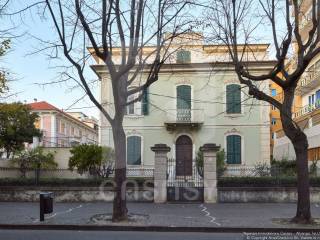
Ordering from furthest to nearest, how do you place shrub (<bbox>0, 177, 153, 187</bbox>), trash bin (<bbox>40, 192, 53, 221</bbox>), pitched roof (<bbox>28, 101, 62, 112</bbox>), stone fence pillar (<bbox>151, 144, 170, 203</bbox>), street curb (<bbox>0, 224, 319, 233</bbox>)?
1. pitched roof (<bbox>28, 101, 62, 112</bbox>)
2. shrub (<bbox>0, 177, 153, 187</bbox>)
3. stone fence pillar (<bbox>151, 144, 170, 203</bbox>)
4. trash bin (<bbox>40, 192, 53, 221</bbox>)
5. street curb (<bbox>0, 224, 319, 233</bbox>)

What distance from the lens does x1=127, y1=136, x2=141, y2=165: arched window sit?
33438 millimetres

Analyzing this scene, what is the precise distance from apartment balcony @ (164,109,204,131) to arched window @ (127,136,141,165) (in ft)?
8.05

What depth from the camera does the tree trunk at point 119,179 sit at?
47.8 feet

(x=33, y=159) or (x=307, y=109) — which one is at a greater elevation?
(x=307, y=109)

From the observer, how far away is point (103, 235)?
12430 millimetres

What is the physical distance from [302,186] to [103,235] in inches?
232

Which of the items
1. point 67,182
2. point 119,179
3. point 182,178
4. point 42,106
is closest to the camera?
point 119,179

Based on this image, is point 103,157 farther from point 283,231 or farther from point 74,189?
point 283,231

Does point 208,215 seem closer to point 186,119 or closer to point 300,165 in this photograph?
point 300,165

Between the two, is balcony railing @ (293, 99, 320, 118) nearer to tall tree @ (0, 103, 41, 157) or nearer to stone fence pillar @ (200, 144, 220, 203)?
stone fence pillar @ (200, 144, 220, 203)

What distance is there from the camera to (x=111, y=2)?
13.6 metres

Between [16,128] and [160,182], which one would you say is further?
[16,128]

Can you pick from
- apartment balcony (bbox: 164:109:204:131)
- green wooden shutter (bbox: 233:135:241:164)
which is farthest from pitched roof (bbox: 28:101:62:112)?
green wooden shutter (bbox: 233:135:241:164)

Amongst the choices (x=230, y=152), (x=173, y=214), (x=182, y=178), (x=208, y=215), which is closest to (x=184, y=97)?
(x=230, y=152)
